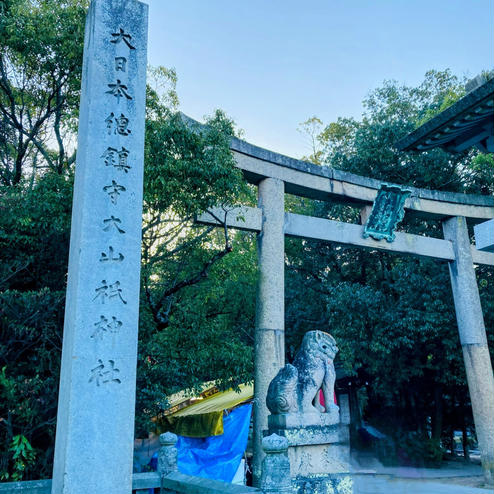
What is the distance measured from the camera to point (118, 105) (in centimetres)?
468

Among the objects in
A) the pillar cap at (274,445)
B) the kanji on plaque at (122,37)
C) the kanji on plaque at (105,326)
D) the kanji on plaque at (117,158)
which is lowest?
the pillar cap at (274,445)

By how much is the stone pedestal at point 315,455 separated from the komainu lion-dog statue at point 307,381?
5.6 inches

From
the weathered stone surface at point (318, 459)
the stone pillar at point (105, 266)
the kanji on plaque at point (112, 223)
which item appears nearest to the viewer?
the stone pillar at point (105, 266)

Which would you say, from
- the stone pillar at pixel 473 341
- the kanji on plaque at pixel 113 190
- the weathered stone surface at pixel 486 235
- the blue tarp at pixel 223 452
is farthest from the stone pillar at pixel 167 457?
the stone pillar at pixel 473 341

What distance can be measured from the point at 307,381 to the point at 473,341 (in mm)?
7607


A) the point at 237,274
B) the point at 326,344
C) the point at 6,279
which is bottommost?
the point at 326,344

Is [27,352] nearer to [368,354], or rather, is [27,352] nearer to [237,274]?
[237,274]

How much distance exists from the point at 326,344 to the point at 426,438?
13155 millimetres

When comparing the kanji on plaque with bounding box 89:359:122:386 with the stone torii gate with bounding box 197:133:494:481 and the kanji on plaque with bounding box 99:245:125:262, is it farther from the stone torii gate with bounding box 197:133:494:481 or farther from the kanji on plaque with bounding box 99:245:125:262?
the stone torii gate with bounding box 197:133:494:481

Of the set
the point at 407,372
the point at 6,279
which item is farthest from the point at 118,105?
the point at 407,372

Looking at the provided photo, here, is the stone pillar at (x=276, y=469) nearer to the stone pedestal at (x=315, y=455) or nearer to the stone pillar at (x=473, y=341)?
the stone pedestal at (x=315, y=455)

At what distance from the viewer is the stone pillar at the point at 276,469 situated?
4551 millimetres

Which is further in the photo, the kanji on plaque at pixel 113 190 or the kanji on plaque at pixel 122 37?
the kanji on plaque at pixel 122 37

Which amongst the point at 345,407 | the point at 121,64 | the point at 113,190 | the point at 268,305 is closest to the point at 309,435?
the point at 113,190
